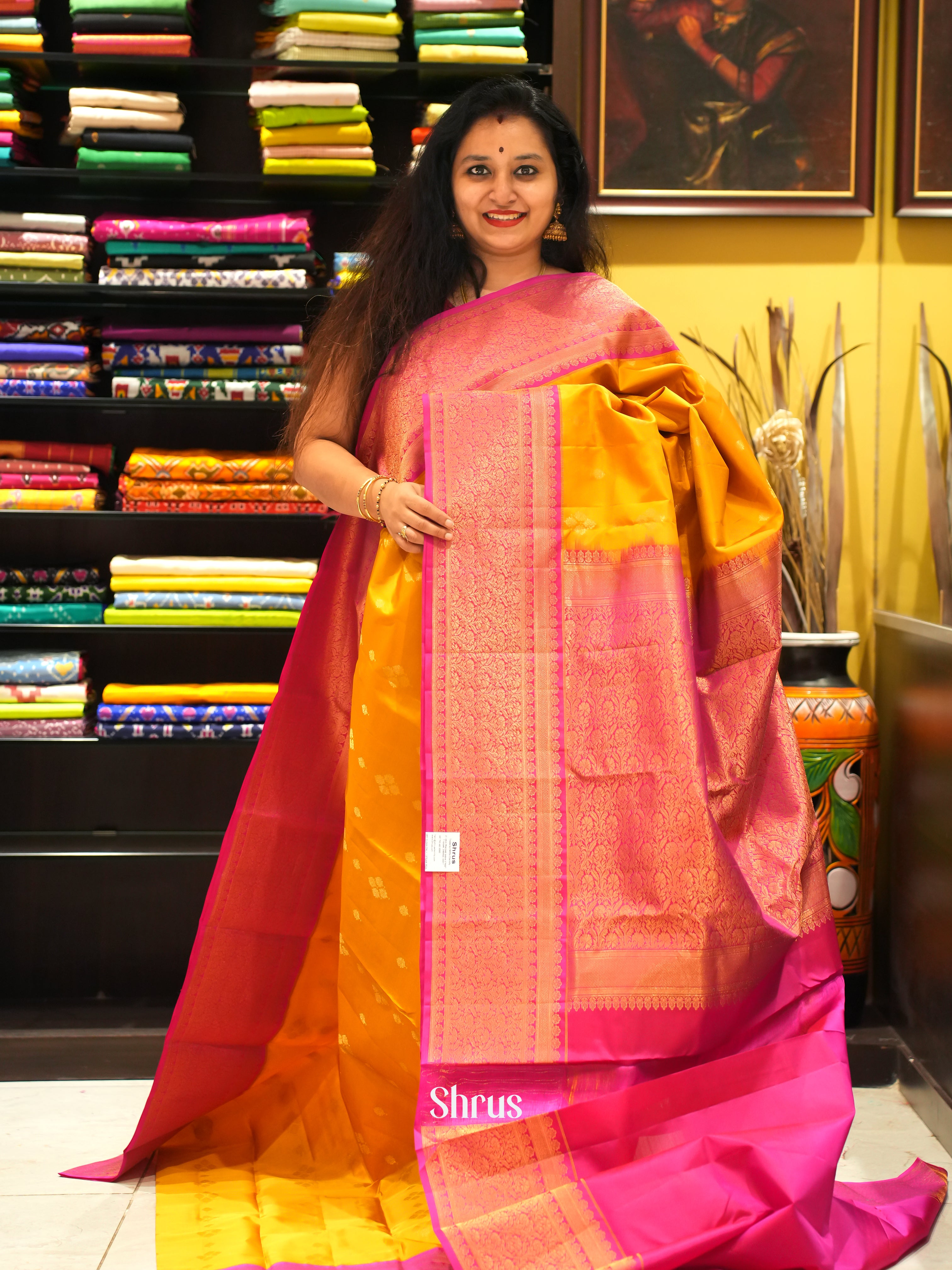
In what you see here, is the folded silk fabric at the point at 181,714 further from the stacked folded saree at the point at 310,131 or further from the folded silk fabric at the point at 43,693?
the stacked folded saree at the point at 310,131

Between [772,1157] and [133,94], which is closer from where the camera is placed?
[772,1157]

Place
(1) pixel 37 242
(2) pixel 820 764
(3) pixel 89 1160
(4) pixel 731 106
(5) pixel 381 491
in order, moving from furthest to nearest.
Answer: (4) pixel 731 106 → (1) pixel 37 242 → (2) pixel 820 764 → (3) pixel 89 1160 → (5) pixel 381 491

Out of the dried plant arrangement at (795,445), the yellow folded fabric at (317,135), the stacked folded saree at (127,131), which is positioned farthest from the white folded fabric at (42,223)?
the dried plant arrangement at (795,445)

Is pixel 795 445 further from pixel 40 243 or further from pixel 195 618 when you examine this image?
pixel 40 243

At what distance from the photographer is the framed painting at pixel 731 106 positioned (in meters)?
2.83

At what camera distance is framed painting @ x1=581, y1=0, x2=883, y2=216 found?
2.83 metres

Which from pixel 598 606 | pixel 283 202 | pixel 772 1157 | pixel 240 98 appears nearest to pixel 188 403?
pixel 283 202

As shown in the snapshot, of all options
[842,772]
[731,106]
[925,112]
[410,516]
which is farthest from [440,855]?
[925,112]

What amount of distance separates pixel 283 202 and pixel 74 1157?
6.86 feet

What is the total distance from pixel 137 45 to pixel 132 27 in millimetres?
42

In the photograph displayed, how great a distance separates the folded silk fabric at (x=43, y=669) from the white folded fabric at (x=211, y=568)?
224 millimetres

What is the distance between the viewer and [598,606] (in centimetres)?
185

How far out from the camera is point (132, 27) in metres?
2.68

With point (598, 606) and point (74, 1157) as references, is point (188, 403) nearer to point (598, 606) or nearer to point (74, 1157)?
point (598, 606)
